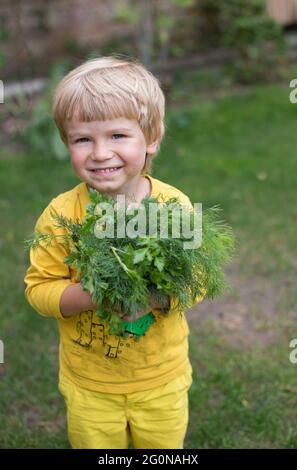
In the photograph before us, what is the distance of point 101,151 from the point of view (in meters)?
2.08

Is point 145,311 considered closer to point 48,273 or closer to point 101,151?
point 48,273

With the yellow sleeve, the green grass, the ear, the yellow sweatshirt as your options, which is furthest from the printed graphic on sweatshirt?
the green grass

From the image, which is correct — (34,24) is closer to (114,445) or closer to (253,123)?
(253,123)

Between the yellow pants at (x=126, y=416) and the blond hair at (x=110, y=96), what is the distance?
2.86ft

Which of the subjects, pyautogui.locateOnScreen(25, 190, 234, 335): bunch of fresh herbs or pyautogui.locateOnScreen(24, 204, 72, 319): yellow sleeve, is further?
pyautogui.locateOnScreen(24, 204, 72, 319): yellow sleeve

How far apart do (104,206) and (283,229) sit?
3143mm

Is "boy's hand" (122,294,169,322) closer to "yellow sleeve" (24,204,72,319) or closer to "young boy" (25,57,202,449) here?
"young boy" (25,57,202,449)

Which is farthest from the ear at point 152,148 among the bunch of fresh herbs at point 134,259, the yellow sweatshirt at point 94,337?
the bunch of fresh herbs at point 134,259

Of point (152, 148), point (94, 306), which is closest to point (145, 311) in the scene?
point (94, 306)

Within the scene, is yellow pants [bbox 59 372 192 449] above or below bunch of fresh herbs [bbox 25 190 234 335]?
below

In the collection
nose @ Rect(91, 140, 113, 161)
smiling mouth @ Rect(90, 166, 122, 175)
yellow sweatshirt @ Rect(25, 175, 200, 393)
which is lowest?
yellow sweatshirt @ Rect(25, 175, 200, 393)

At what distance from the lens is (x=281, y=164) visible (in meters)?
5.93

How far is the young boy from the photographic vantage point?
2.11 m

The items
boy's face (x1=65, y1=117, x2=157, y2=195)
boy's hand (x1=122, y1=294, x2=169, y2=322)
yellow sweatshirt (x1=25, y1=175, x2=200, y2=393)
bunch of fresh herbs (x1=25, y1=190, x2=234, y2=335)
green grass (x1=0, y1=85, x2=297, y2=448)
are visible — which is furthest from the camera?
green grass (x1=0, y1=85, x2=297, y2=448)
